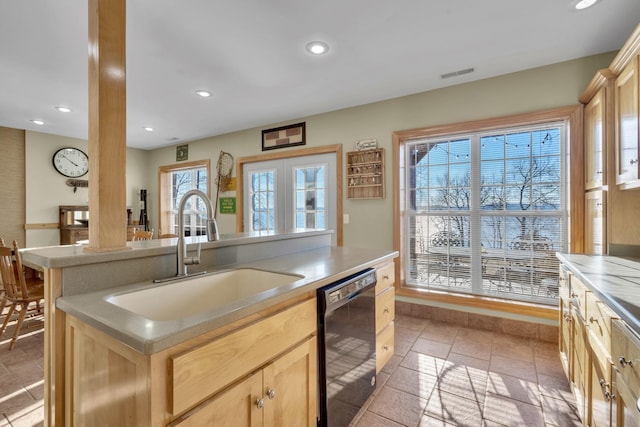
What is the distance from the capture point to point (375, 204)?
3.54 m

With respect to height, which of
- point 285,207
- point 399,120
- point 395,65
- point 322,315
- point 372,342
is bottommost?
point 372,342

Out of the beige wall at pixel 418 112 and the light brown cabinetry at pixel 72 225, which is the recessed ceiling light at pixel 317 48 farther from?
the light brown cabinetry at pixel 72 225

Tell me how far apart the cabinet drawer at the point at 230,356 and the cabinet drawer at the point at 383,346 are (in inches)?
35.8

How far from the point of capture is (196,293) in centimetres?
146

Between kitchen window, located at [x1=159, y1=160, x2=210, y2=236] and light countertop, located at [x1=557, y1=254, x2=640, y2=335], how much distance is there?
4.87 m

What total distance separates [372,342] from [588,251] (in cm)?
202

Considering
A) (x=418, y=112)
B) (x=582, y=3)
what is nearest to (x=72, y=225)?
(x=418, y=112)

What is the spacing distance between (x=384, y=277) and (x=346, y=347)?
2.18 feet

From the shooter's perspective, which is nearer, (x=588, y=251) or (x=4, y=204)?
(x=588, y=251)

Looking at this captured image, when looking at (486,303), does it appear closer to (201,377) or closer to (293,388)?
(293,388)

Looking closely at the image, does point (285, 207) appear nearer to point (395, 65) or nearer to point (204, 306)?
point (395, 65)

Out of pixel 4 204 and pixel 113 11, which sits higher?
pixel 113 11

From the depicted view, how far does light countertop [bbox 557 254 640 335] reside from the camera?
1.05 m

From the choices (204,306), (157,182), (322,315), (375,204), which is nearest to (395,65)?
(375,204)
